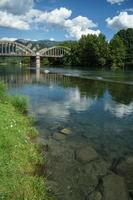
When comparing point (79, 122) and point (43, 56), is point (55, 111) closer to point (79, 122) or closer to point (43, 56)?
point (79, 122)

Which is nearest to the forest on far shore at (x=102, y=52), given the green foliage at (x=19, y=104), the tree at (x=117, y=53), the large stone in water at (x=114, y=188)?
the tree at (x=117, y=53)

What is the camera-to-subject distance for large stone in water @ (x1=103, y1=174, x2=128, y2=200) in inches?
453

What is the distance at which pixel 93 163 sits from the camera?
14.7 metres

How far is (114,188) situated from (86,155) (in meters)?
3.75

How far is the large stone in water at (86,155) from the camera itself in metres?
15.1

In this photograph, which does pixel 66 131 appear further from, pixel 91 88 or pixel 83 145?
pixel 91 88

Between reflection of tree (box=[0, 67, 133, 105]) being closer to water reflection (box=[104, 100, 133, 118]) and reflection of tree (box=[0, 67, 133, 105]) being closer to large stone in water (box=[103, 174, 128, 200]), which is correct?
water reflection (box=[104, 100, 133, 118])

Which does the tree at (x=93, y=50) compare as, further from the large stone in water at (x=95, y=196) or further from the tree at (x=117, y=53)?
the large stone in water at (x=95, y=196)

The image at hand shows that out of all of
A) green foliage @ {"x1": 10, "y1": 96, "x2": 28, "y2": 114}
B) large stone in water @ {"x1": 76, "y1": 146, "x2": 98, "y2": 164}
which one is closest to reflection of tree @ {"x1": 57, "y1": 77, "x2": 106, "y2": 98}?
green foliage @ {"x1": 10, "y1": 96, "x2": 28, "y2": 114}

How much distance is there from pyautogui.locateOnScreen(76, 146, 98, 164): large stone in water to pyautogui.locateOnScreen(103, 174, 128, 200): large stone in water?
2.08 m

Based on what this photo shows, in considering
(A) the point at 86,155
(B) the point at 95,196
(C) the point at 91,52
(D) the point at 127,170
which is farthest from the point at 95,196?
(C) the point at 91,52

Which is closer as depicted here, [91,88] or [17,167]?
[17,167]

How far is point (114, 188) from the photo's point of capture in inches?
476

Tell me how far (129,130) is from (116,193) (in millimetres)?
9909
